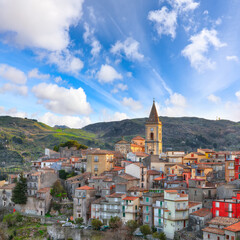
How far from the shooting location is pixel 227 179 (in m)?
57.2

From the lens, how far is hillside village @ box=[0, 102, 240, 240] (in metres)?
43.2

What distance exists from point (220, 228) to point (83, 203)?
81.2 feet

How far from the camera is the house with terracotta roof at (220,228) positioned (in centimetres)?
3694

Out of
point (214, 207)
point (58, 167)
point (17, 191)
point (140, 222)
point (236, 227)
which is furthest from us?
point (58, 167)

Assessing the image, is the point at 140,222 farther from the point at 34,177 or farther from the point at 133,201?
the point at 34,177

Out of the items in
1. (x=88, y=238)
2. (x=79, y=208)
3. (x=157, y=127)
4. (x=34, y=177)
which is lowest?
(x=88, y=238)

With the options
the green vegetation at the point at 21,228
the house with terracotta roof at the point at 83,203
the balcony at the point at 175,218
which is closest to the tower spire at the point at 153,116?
the house with terracotta roof at the point at 83,203

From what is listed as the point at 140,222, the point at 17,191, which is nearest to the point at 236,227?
the point at 140,222

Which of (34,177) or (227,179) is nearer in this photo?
(227,179)

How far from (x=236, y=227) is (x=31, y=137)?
528ft

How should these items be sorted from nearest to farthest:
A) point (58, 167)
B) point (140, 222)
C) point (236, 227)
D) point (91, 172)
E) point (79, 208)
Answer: point (236, 227)
point (140, 222)
point (79, 208)
point (91, 172)
point (58, 167)

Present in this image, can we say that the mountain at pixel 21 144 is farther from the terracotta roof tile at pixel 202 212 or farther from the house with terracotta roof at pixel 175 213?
the terracotta roof tile at pixel 202 212

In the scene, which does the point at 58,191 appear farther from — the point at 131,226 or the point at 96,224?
the point at 131,226

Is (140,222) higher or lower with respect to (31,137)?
lower
